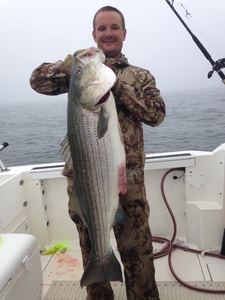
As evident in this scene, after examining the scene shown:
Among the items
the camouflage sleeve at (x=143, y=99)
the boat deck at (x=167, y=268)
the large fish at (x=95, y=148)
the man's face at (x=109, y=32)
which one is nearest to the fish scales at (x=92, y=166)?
the large fish at (x=95, y=148)

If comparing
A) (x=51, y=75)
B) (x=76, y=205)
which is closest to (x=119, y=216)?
(x=76, y=205)

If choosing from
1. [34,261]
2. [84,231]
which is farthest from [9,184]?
[84,231]

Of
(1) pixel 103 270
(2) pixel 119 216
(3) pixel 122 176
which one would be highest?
(3) pixel 122 176

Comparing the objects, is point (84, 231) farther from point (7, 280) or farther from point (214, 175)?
point (214, 175)

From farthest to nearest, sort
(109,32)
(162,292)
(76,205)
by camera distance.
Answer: (162,292) → (109,32) → (76,205)

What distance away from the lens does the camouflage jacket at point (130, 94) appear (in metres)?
2.17

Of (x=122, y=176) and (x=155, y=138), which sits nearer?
(x=122, y=176)

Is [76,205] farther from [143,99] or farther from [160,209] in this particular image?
[160,209]

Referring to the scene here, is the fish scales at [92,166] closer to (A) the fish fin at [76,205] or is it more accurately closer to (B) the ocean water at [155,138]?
(A) the fish fin at [76,205]

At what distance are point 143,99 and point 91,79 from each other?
1.96ft

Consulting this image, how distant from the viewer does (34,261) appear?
103 inches

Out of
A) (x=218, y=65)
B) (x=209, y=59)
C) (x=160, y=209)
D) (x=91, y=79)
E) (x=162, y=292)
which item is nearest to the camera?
(x=91, y=79)

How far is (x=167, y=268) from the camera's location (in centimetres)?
355

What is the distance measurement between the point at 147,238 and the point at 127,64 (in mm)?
1607
